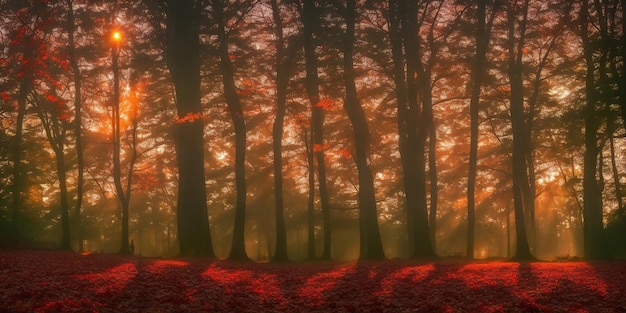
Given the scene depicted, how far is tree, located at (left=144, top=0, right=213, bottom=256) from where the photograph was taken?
882 inches

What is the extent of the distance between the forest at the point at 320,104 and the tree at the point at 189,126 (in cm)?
6

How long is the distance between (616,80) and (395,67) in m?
9.07

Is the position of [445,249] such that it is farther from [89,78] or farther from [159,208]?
[89,78]

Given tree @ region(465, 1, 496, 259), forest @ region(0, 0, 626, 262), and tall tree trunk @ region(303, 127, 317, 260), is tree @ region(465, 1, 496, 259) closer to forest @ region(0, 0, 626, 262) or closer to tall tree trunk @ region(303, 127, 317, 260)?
forest @ region(0, 0, 626, 262)

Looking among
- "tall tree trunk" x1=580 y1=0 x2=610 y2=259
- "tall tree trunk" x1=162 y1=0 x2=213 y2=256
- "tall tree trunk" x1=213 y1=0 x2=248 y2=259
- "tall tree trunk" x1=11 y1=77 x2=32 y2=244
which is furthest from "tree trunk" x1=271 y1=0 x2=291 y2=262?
"tall tree trunk" x1=11 y1=77 x2=32 y2=244

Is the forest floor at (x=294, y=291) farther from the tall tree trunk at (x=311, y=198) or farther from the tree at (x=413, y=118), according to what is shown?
the tall tree trunk at (x=311, y=198)

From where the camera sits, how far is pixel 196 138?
75.4 ft

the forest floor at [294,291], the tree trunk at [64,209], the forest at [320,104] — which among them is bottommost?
the forest floor at [294,291]

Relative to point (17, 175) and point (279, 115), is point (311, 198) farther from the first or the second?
point (17, 175)

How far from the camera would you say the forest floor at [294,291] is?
9.34 metres

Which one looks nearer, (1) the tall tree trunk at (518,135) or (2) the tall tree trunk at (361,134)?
(2) the tall tree trunk at (361,134)

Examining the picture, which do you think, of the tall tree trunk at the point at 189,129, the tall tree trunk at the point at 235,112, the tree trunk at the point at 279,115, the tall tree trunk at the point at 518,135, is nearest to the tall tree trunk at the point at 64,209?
the tall tree trunk at the point at 189,129

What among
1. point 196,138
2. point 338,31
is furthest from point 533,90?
point 196,138

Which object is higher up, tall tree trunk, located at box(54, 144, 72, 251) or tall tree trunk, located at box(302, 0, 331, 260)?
tall tree trunk, located at box(302, 0, 331, 260)
